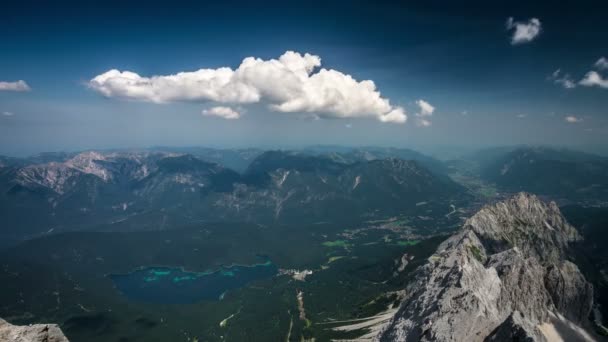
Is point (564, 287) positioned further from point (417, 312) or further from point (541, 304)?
point (417, 312)

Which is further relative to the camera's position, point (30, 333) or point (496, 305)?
point (496, 305)

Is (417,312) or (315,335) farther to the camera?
(315,335)

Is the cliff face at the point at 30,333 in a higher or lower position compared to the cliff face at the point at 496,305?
higher

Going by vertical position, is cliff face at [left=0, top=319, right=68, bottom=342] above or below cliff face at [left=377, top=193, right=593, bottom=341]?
above

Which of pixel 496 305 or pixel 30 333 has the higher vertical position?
pixel 30 333

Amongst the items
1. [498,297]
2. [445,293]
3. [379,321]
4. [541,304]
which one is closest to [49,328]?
[445,293]

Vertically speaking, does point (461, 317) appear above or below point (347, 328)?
above

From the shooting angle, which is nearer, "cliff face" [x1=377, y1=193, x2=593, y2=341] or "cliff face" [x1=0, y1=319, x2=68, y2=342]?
"cliff face" [x1=0, y1=319, x2=68, y2=342]

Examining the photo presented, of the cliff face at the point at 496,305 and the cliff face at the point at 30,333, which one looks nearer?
the cliff face at the point at 30,333
